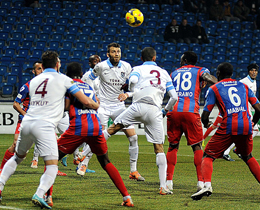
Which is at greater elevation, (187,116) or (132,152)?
(187,116)

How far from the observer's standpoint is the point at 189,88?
6.84m

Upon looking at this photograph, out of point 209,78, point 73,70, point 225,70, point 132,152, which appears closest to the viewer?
point 73,70

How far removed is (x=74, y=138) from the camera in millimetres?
5695

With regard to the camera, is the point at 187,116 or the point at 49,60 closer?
the point at 49,60

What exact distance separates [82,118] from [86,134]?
0.21 meters

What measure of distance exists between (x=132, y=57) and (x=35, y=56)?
4.30m

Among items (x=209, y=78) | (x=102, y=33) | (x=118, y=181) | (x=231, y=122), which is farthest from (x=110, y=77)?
(x=102, y=33)

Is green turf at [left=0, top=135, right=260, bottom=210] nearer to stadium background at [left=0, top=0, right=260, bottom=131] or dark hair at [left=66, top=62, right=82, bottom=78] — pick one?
dark hair at [left=66, top=62, right=82, bottom=78]

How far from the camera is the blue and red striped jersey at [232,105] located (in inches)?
232

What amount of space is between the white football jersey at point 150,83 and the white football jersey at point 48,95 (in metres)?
1.71

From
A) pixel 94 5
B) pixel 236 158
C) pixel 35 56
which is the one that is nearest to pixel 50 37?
pixel 35 56

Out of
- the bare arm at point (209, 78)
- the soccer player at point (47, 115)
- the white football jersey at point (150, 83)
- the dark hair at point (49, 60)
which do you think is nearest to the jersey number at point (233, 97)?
the bare arm at point (209, 78)

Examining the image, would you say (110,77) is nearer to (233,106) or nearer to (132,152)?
(132,152)

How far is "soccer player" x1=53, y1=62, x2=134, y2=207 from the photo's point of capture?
18.2ft
